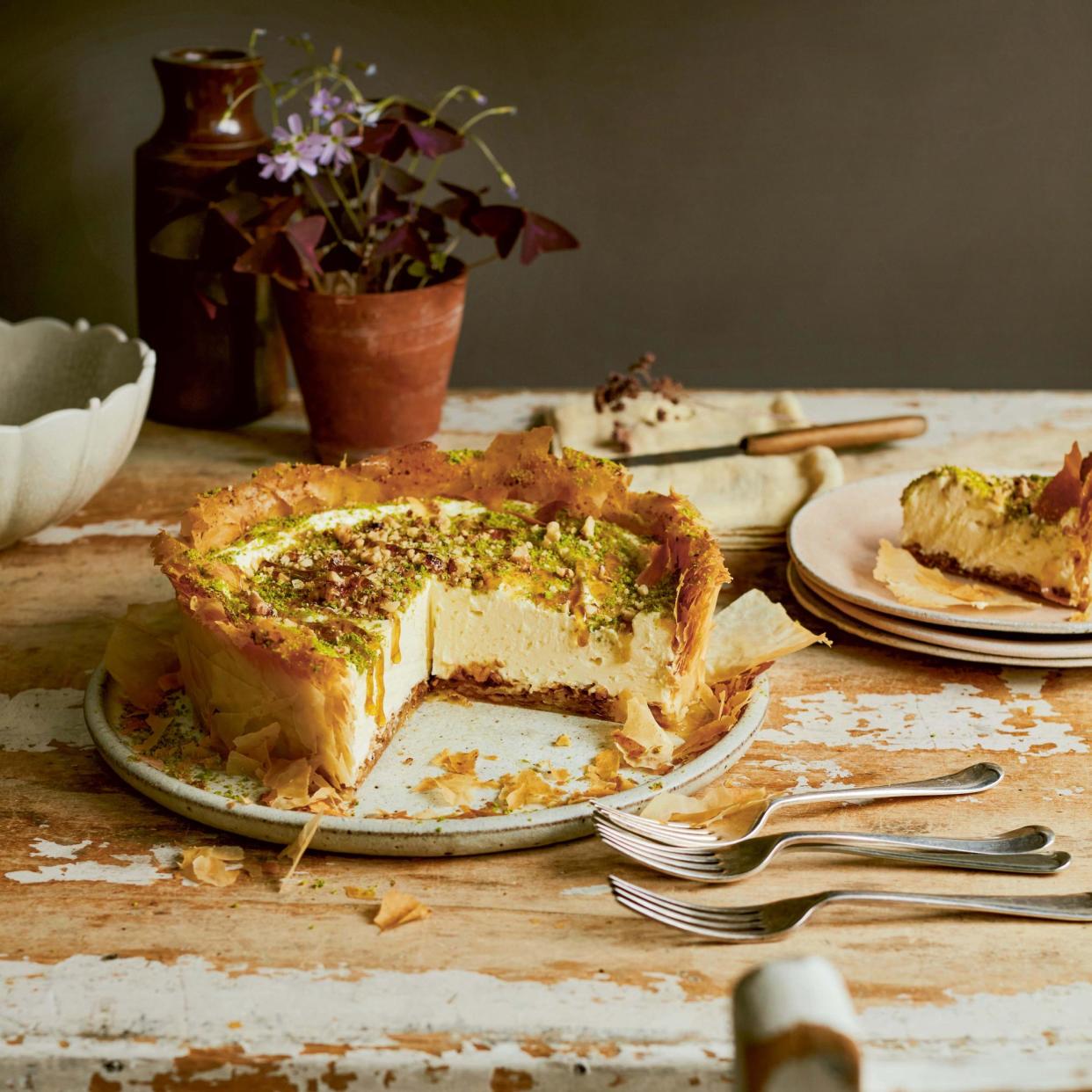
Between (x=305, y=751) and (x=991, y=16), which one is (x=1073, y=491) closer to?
(x=305, y=751)

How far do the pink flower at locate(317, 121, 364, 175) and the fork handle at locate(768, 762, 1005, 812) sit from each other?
1262mm

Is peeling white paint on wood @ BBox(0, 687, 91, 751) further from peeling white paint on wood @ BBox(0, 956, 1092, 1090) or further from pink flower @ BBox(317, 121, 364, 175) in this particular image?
pink flower @ BBox(317, 121, 364, 175)

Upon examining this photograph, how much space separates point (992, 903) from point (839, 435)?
1.22 metres

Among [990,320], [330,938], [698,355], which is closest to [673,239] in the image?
[698,355]

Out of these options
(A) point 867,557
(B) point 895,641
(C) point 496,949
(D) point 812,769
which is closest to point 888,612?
(B) point 895,641

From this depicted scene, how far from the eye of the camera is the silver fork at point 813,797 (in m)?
1.33

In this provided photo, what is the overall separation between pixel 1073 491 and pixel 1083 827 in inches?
21.2

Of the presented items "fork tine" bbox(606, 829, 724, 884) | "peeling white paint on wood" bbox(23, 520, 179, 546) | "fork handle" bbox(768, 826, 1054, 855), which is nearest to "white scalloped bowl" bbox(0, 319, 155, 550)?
"peeling white paint on wood" bbox(23, 520, 179, 546)

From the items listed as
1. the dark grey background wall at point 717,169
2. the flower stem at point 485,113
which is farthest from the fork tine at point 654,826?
the dark grey background wall at point 717,169

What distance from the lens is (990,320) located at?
342 cm

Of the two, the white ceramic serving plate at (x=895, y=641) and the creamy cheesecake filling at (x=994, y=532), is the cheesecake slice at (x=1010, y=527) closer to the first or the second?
the creamy cheesecake filling at (x=994, y=532)

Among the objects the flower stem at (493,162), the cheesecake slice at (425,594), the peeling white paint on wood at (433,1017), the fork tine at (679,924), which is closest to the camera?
the peeling white paint on wood at (433,1017)

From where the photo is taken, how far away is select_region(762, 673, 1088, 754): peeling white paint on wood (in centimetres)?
157

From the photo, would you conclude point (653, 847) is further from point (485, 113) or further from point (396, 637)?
point (485, 113)
